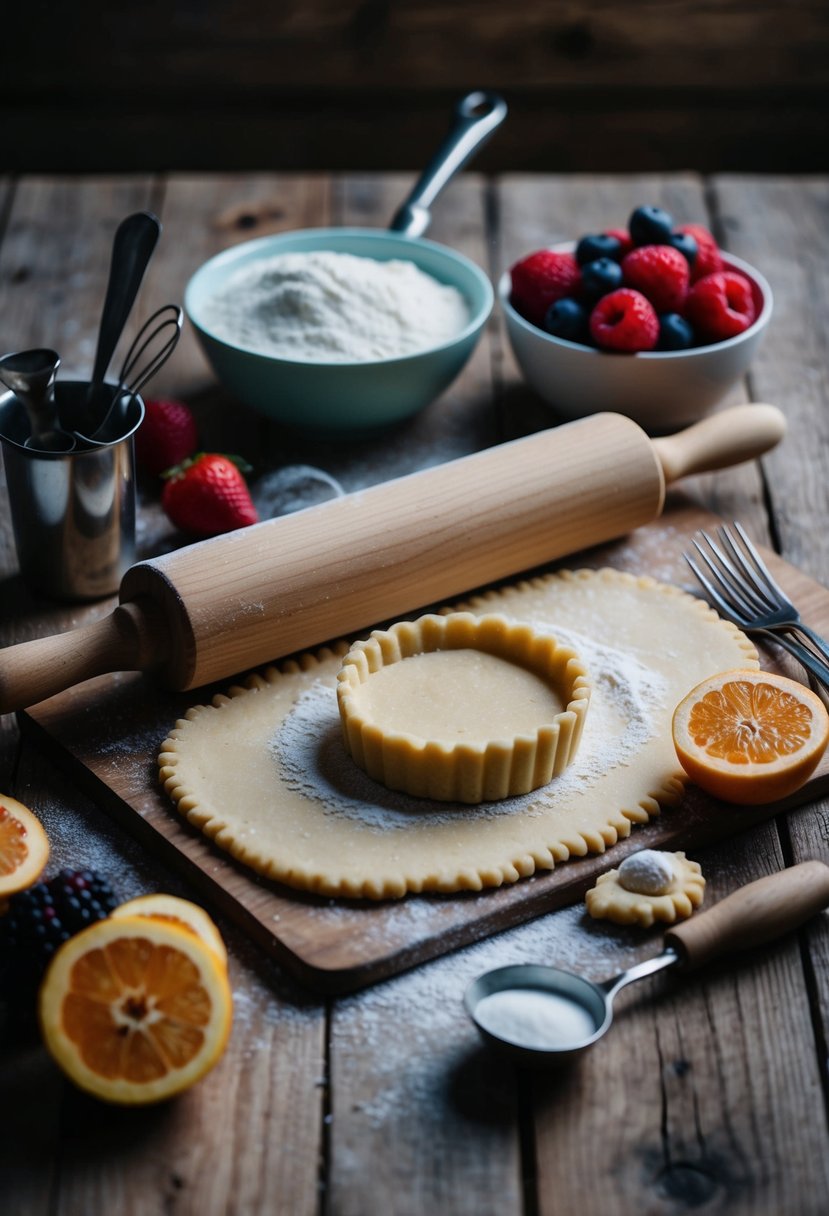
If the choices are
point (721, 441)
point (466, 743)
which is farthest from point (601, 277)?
point (466, 743)

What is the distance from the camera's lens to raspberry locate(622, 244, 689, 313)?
254cm

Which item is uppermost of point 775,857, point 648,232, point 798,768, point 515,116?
point 648,232

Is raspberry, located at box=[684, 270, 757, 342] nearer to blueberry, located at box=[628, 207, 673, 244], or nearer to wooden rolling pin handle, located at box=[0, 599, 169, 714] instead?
blueberry, located at box=[628, 207, 673, 244]

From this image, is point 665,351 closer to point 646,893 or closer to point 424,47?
point 646,893

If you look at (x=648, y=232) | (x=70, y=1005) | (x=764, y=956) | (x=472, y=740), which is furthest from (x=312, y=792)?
(x=648, y=232)

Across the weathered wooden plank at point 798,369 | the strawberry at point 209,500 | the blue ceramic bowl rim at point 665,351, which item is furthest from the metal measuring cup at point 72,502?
the weathered wooden plank at point 798,369

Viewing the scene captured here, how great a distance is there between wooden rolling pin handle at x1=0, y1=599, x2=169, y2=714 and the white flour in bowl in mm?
767

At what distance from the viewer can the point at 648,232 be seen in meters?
2.62

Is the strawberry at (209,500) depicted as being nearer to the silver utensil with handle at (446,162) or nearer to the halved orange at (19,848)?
the halved orange at (19,848)

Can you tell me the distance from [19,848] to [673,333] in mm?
1565

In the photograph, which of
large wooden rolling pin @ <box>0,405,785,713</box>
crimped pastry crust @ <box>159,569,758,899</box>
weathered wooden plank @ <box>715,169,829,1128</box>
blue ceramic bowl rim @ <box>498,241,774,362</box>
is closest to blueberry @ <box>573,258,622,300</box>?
blue ceramic bowl rim @ <box>498,241,774,362</box>

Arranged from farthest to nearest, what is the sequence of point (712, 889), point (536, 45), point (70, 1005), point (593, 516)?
point (536, 45), point (593, 516), point (712, 889), point (70, 1005)

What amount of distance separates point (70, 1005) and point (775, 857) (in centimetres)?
94

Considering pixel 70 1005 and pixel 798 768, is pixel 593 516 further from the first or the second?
pixel 70 1005
